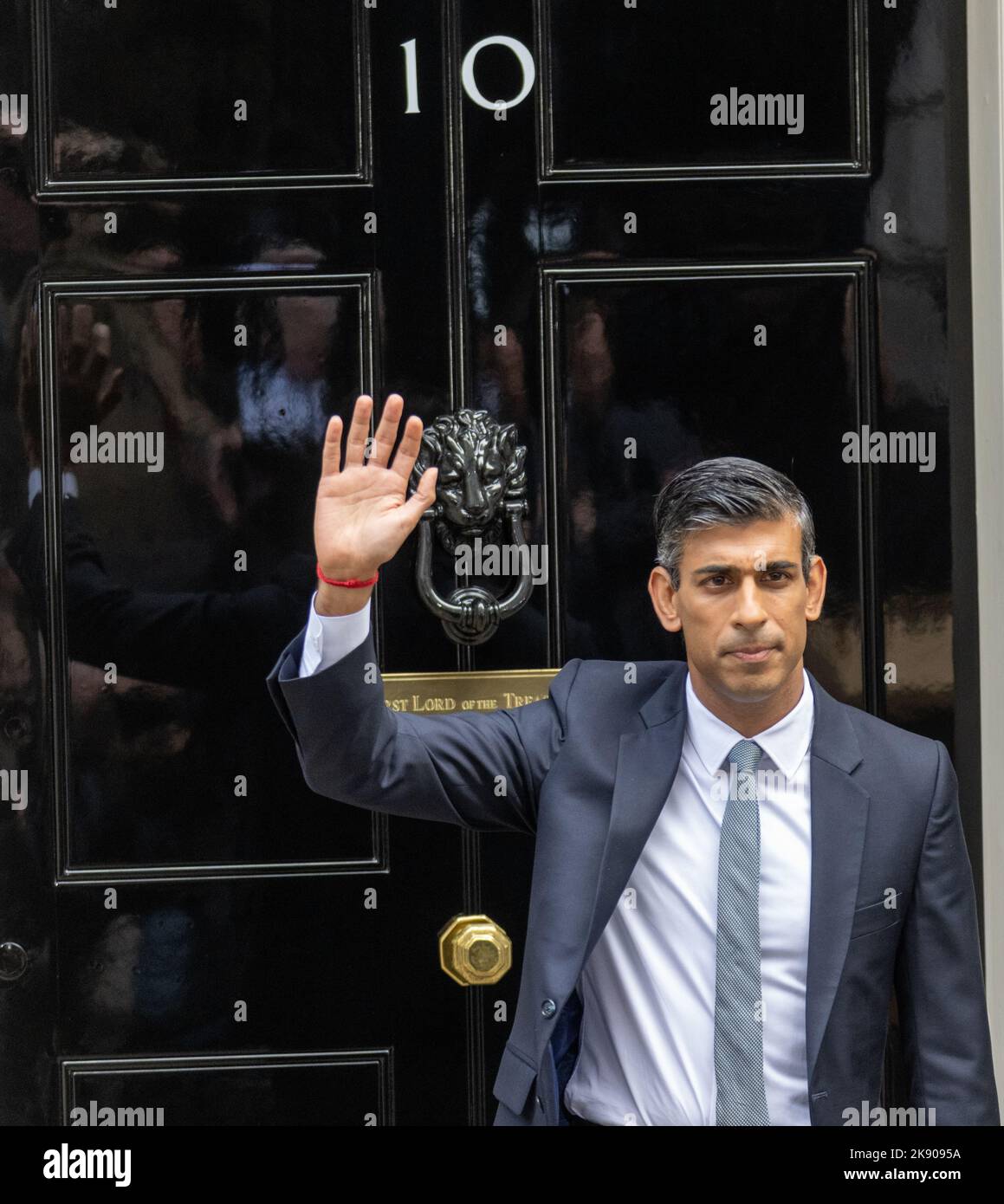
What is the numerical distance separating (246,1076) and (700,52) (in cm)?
220

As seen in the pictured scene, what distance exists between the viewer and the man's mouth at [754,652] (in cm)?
196

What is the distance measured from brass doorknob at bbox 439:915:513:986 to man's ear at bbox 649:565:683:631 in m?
0.84

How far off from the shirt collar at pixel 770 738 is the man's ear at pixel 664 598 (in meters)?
0.14

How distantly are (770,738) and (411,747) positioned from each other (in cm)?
57

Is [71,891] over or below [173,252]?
below

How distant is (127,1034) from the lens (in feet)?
8.55

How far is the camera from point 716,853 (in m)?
2.03

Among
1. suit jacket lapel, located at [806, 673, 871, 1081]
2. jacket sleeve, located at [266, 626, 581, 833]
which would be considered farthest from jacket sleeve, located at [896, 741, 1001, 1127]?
jacket sleeve, located at [266, 626, 581, 833]

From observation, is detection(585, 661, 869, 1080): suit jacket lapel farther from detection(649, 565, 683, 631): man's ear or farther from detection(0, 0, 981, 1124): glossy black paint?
detection(0, 0, 981, 1124): glossy black paint
